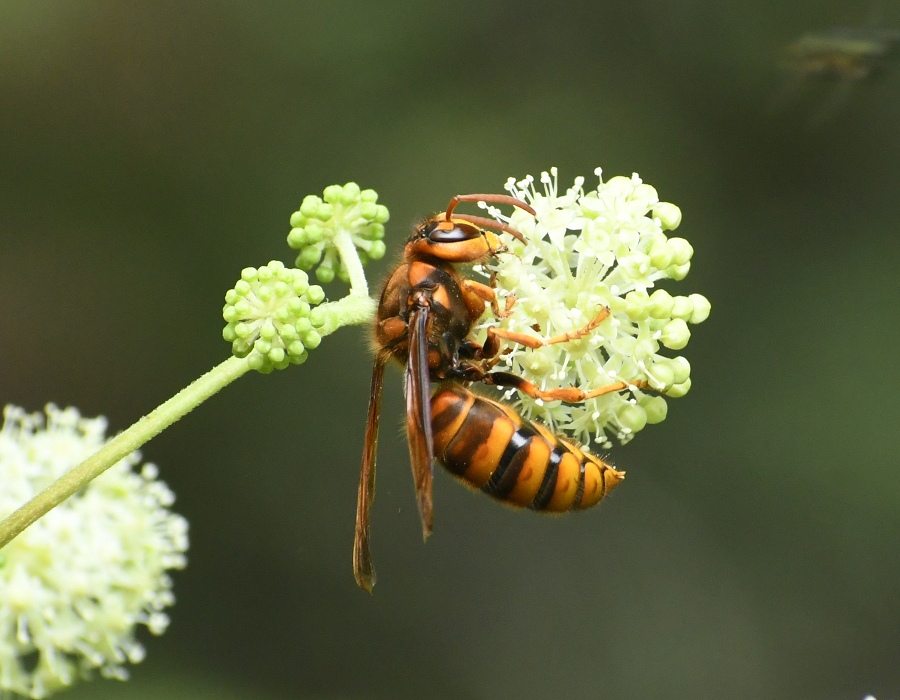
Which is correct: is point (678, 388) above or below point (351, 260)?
below

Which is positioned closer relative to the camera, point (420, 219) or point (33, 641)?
point (420, 219)

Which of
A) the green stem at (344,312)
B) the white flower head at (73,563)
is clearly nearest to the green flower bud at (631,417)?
the green stem at (344,312)

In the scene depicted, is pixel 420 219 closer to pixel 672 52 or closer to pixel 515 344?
pixel 515 344

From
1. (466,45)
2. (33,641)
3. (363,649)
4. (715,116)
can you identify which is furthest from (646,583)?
(33,641)

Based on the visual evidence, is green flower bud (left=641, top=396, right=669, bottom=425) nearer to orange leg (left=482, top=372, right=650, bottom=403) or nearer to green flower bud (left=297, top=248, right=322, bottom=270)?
orange leg (left=482, top=372, right=650, bottom=403)

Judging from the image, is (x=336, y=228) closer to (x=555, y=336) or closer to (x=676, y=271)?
(x=555, y=336)

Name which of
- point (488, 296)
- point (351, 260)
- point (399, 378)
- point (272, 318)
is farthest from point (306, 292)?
point (399, 378)

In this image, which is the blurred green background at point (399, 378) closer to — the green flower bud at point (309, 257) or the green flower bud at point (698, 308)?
the green flower bud at point (309, 257)
